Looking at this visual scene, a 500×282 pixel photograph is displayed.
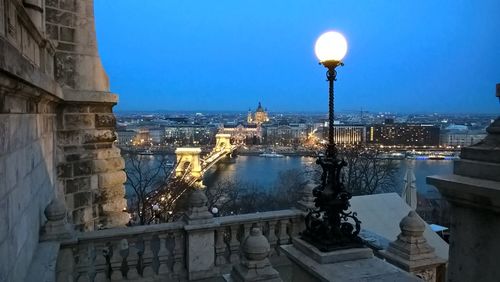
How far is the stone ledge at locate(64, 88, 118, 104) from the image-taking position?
6414 millimetres

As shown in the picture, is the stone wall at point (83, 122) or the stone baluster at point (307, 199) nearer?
the stone baluster at point (307, 199)

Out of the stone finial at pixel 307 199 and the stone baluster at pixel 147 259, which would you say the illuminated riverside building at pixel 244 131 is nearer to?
the stone finial at pixel 307 199

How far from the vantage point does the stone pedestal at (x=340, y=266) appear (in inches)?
113

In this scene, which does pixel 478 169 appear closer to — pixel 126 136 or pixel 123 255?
pixel 123 255

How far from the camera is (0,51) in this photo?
2230 millimetres

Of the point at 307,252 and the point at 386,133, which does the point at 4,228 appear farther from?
the point at 386,133

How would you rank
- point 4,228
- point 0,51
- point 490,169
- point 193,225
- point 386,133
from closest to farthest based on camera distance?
point 490,169 < point 0,51 < point 4,228 < point 193,225 < point 386,133

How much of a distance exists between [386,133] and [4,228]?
78.0 m

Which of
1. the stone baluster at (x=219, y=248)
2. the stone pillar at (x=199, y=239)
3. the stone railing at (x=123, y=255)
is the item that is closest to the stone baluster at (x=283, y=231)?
the stone baluster at (x=219, y=248)

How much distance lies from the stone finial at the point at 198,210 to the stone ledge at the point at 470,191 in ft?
13.1

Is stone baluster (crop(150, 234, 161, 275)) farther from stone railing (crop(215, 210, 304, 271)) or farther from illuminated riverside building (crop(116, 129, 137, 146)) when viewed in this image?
illuminated riverside building (crop(116, 129, 137, 146))

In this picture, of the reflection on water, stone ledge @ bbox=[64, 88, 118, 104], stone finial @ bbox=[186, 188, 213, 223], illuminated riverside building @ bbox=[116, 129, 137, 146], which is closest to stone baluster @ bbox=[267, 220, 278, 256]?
stone finial @ bbox=[186, 188, 213, 223]

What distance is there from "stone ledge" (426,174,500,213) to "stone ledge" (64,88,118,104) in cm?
580

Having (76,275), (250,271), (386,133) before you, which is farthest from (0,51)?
(386,133)
